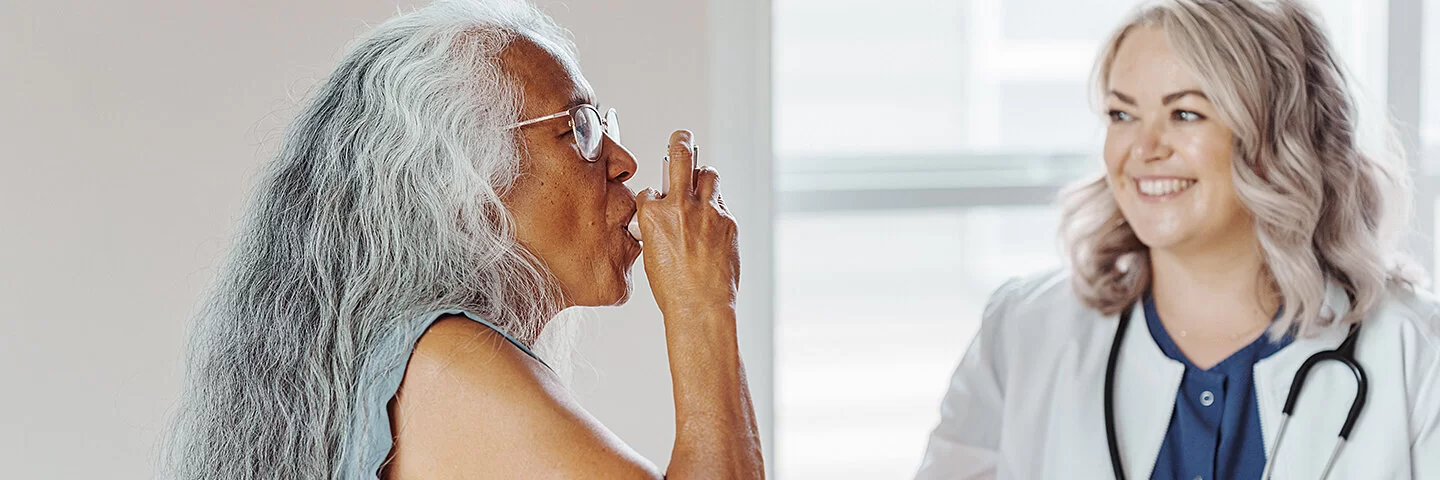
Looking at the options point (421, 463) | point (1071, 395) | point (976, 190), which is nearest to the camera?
point (421, 463)

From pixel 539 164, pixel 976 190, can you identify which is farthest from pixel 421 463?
pixel 976 190

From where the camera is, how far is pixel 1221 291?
1.90 metres

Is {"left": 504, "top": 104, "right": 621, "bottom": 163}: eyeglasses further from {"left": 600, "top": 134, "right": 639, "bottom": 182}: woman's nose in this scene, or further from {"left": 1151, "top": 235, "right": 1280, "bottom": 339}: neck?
{"left": 1151, "top": 235, "right": 1280, "bottom": 339}: neck

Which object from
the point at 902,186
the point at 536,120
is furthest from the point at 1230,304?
the point at 536,120

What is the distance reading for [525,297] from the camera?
105 cm

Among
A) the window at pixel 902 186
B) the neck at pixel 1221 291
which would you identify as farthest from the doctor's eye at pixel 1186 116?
the window at pixel 902 186

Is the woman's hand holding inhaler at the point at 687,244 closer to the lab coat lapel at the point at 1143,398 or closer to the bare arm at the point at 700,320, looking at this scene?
the bare arm at the point at 700,320

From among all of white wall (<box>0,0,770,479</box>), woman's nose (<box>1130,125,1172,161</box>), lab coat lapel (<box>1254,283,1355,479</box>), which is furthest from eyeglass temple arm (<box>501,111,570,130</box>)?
lab coat lapel (<box>1254,283,1355,479</box>)

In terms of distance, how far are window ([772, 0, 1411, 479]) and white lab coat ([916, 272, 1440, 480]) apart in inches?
17.1

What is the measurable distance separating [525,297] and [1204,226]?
3.85 feet

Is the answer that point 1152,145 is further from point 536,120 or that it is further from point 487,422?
point 487,422

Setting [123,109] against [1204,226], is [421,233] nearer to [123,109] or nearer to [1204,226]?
[123,109]

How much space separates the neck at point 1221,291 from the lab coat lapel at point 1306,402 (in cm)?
9

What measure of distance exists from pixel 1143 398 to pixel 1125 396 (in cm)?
3
